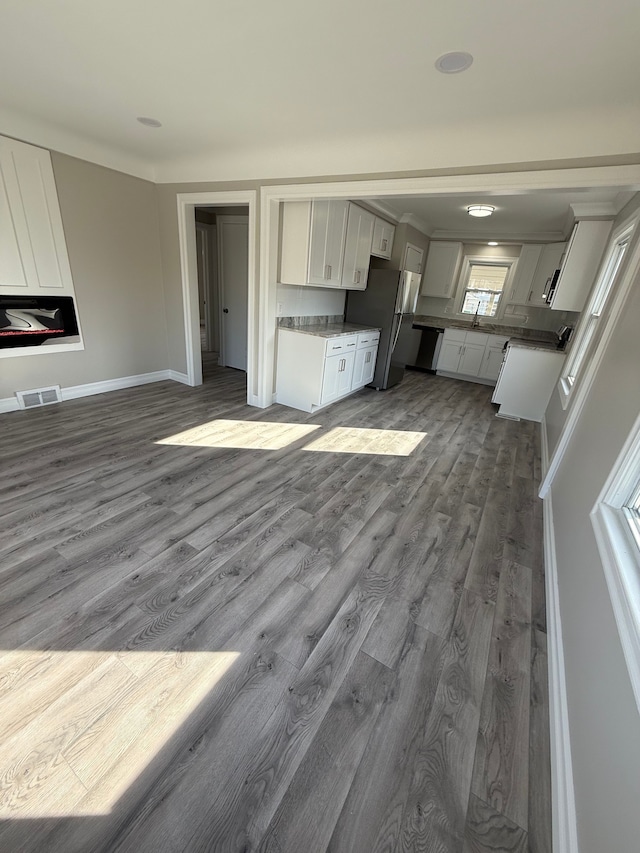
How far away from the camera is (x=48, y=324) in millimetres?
3584

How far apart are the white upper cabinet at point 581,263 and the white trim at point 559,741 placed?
3510 mm

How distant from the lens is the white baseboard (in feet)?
11.5

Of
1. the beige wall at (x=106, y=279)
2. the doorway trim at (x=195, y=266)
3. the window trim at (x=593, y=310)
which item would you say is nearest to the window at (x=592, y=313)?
the window trim at (x=593, y=310)

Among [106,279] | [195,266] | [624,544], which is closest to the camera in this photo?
[624,544]

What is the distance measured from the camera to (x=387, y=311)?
495 cm

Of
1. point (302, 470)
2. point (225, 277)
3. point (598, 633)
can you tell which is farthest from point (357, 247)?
point (598, 633)

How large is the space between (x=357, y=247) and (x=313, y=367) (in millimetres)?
1713

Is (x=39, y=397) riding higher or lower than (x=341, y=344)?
lower

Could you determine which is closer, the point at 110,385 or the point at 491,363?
the point at 110,385

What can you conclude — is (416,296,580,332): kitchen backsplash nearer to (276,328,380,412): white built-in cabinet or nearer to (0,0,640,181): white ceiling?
(276,328,380,412): white built-in cabinet

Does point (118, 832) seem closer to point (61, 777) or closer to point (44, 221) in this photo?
point (61, 777)

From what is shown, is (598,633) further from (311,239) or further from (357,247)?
(357,247)

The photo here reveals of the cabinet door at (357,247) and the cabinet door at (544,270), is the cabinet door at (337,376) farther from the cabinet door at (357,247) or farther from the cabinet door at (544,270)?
the cabinet door at (544,270)

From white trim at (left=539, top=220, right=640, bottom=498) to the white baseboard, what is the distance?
4.39 m
